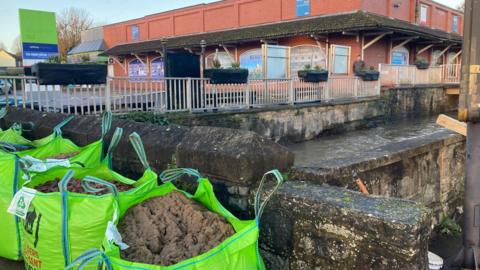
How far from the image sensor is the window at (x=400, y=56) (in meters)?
18.2

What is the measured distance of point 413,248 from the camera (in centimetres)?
177

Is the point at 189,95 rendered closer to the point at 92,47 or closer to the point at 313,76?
the point at 313,76

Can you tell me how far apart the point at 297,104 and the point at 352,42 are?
736 cm

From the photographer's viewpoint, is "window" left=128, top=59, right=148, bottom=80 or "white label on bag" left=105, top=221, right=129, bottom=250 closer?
"white label on bag" left=105, top=221, right=129, bottom=250

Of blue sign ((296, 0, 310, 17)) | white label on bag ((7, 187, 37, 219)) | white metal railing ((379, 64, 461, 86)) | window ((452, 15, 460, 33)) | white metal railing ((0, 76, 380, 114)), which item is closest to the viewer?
white label on bag ((7, 187, 37, 219))

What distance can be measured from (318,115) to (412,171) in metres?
5.50

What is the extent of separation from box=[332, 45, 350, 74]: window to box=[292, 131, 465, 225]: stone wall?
907 centimetres

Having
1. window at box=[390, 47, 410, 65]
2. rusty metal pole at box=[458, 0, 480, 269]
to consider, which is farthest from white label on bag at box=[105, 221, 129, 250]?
window at box=[390, 47, 410, 65]

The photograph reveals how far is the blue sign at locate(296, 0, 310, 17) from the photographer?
61.0ft

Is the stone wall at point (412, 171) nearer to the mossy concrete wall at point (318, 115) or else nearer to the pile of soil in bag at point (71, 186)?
the pile of soil in bag at point (71, 186)

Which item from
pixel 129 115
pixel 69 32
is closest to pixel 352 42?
pixel 129 115

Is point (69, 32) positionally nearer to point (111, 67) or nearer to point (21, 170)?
point (111, 67)

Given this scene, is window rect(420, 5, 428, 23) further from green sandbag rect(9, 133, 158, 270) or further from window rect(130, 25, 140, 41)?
green sandbag rect(9, 133, 158, 270)

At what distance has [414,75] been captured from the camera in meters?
15.9
